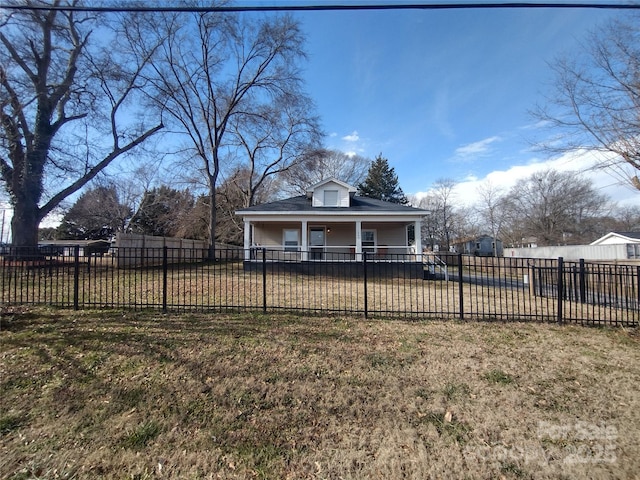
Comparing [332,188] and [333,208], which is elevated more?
[332,188]

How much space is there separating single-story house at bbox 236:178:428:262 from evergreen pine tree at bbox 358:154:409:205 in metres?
20.2

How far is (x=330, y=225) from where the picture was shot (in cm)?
1794

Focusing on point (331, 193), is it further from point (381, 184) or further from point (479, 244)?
point (479, 244)

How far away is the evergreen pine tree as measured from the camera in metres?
38.2

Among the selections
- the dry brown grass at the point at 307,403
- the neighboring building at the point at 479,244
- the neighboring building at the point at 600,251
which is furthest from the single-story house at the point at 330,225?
the neighboring building at the point at 479,244

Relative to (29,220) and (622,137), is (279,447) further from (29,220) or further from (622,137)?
(29,220)

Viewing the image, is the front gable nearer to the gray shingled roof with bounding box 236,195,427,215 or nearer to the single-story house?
the single-story house

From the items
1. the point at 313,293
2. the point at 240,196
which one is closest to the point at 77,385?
the point at 313,293

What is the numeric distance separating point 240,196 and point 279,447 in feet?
100

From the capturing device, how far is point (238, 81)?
2283 cm

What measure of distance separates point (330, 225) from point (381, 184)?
23105 mm

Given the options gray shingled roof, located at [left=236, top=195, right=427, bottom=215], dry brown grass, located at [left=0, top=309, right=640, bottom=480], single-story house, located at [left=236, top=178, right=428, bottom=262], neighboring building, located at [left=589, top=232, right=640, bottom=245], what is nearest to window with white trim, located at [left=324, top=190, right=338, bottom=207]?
single-story house, located at [left=236, top=178, right=428, bottom=262]

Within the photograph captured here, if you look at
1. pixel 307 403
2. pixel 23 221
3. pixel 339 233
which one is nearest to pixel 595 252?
pixel 339 233

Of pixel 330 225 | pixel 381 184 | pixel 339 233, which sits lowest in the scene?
pixel 339 233
